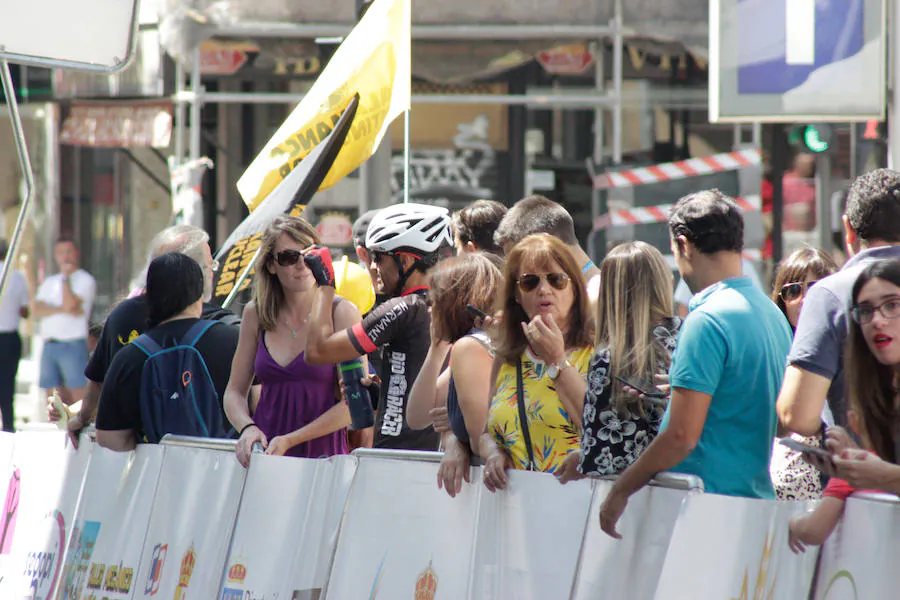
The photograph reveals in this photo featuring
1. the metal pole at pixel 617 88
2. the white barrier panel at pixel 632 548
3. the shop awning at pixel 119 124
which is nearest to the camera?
the white barrier panel at pixel 632 548

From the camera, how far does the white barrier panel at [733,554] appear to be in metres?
3.69

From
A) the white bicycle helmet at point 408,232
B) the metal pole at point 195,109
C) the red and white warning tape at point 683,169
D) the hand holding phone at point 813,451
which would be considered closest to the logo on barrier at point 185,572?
the white bicycle helmet at point 408,232

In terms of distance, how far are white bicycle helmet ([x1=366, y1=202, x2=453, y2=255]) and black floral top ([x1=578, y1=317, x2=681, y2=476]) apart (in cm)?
171

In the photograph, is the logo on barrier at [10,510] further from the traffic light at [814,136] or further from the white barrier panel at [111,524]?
the traffic light at [814,136]

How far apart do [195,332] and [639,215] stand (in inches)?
320

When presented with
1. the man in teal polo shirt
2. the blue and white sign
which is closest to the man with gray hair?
the man in teal polo shirt

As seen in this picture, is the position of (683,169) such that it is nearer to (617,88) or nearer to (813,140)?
(617,88)

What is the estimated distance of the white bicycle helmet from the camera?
19.8 feet

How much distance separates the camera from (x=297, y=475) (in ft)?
18.8

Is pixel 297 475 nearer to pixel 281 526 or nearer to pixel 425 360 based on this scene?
pixel 281 526

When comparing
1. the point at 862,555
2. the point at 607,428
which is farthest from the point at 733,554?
the point at 607,428

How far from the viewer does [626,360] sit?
176 inches

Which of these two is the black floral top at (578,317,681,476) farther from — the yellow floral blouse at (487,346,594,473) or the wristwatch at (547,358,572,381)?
the yellow floral blouse at (487,346,594,473)

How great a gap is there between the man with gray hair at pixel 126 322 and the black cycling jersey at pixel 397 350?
41.9 inches
